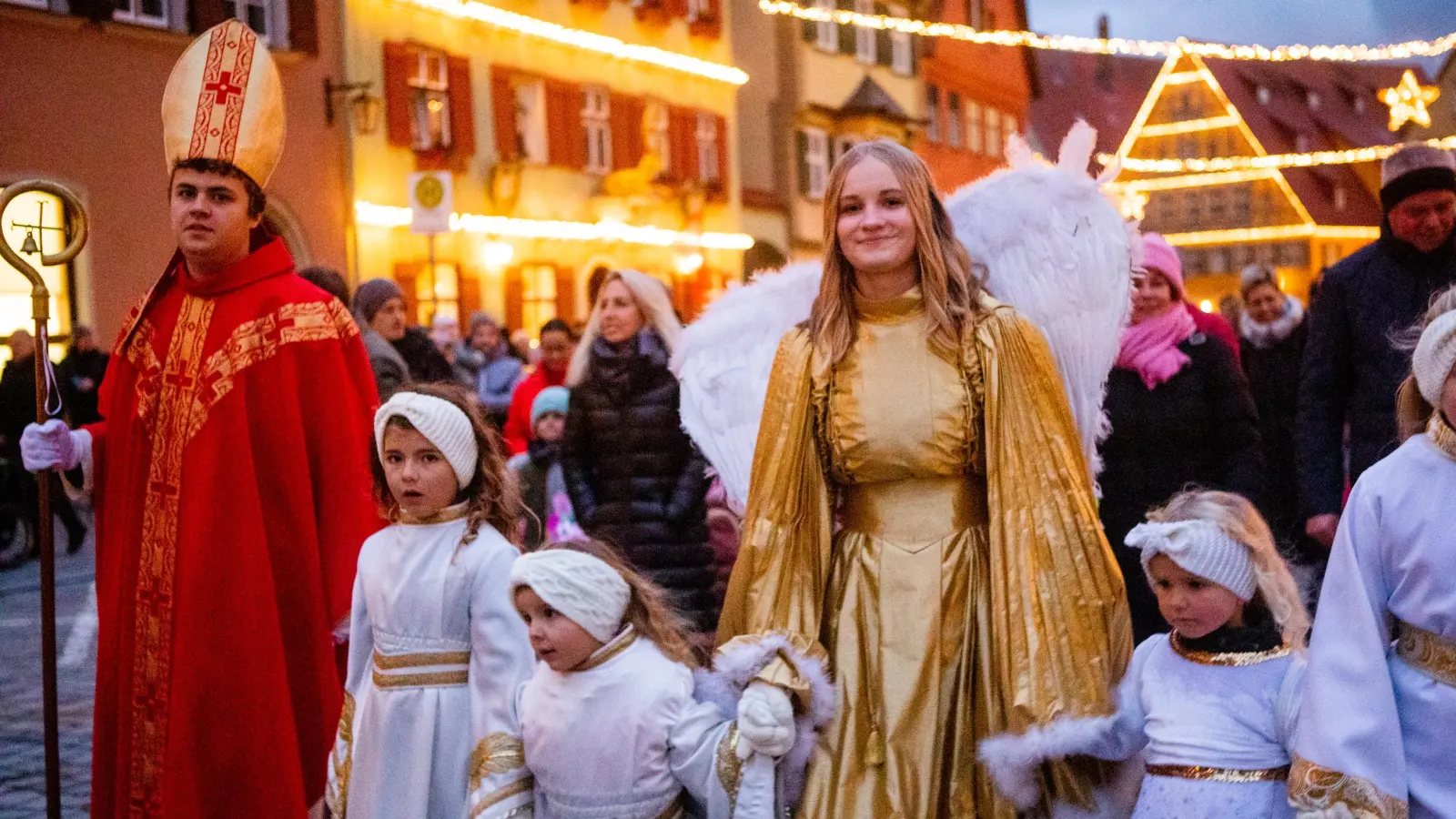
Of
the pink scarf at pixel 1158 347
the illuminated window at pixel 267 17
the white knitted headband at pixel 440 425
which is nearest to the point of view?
the white knitted headband at pixel 440 425

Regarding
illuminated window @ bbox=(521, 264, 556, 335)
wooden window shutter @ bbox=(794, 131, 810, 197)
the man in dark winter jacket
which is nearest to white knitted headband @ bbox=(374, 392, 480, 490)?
the man in dark winter jacket

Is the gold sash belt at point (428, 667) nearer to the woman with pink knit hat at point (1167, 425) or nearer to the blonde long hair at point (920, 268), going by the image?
the blonde long hair at point (920, 268)

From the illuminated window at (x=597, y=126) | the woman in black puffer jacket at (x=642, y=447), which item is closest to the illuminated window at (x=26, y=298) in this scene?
the woman in black puffer jacket at (x=642, y=447)

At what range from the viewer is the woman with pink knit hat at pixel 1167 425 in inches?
227

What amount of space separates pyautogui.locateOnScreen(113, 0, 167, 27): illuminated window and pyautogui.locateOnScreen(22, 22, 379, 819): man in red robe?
45.0ft

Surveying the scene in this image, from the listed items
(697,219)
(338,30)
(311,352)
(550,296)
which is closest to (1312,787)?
(311,352)

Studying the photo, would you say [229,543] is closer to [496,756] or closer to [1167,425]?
[496,756]

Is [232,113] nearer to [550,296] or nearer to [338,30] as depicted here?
[338,30]

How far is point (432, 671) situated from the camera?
14.3ft

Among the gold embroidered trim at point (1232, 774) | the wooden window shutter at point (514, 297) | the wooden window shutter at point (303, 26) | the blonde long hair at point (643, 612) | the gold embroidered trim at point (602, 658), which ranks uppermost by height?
the wooden window shutter at point (303, 26)

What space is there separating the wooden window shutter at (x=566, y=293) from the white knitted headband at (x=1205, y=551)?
22.4 meters

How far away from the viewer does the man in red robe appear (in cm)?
477

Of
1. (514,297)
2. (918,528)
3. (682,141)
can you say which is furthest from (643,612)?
(682,141)

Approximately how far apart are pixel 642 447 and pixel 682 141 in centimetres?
2281
